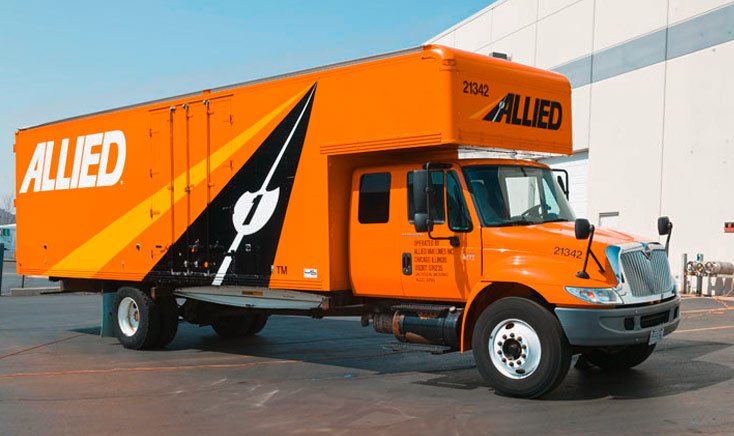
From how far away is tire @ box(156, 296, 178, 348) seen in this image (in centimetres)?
1199

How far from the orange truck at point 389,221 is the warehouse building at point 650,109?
1534 cm

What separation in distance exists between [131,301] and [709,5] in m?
19.0

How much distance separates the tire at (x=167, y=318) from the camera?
11992mm

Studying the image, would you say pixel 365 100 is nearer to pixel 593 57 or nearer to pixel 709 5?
pixel 709 5

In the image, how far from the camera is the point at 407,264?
29.5ft

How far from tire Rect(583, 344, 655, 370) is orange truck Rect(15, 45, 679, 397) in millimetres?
20

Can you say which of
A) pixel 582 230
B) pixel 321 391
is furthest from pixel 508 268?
pixel 321 391

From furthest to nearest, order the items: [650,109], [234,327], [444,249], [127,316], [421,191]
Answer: [650,109]
[234,327]
[127,316]
[444,249]
[421,191]

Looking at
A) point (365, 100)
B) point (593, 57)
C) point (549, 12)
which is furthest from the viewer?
point (549, 12)

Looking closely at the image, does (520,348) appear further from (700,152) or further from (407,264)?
(700,152)

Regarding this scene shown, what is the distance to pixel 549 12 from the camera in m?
30.2

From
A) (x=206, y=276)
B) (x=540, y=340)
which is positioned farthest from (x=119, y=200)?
(x=540, y=340)

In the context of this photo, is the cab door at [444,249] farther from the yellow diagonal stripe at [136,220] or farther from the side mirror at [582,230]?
the yellow diagonal stripe at [136,220]

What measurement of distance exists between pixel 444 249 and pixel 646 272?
2095mm
